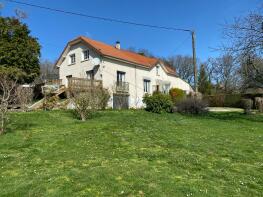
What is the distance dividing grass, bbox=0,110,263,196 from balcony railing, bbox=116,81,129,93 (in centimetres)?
1744

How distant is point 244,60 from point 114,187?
1607 cm

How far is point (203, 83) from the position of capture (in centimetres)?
5344

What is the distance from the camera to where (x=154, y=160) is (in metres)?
8.22

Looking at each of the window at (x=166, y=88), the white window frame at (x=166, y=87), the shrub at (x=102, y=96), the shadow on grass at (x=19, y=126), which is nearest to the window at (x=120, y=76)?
the white window frame at (x=166, y=87)

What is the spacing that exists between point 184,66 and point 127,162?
6044 centimetres

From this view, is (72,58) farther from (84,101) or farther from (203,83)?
(203,83)

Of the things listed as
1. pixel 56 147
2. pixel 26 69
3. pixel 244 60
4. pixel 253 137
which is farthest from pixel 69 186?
pixel 26 69

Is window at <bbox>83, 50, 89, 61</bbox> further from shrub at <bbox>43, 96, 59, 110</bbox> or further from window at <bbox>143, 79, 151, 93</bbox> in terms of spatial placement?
shrub at <bbox>43, 96, 59, 110</bbox>

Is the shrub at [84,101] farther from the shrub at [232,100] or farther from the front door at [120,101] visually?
the shrub at [232,100]

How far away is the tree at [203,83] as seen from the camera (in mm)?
51338

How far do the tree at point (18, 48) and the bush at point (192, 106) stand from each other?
14.5 metres

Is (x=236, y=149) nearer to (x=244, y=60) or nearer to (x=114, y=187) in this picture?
(x=114, y=187)

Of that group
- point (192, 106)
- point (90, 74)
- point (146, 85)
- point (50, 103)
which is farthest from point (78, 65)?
point (192, 106)

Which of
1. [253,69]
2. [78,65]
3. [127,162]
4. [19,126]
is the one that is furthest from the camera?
[78,65]
